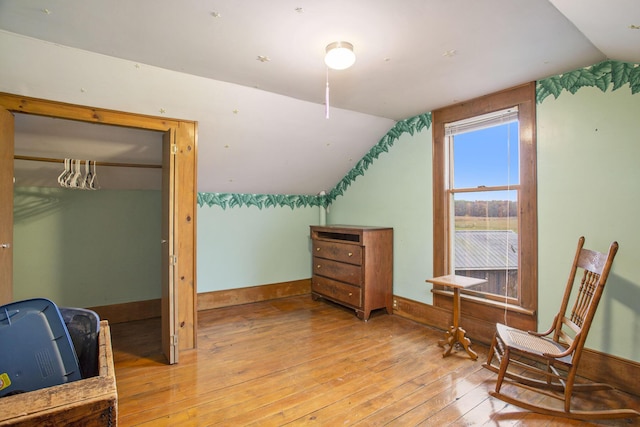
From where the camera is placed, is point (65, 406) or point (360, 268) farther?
point (360, 268)

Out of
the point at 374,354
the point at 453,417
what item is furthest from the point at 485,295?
the point at 453,417

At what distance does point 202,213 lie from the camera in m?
3.87

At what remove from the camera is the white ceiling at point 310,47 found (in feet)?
5.30

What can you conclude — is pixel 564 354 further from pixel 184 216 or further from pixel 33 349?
pixel 184 216

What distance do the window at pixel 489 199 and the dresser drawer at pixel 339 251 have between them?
84cm

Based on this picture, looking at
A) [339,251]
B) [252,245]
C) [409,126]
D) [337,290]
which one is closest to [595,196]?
[409,126]

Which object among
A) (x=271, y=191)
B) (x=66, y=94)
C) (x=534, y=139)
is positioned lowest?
(x=271, y=191)

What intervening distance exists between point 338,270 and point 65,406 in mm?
3272

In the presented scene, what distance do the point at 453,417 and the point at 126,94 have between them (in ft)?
10.2

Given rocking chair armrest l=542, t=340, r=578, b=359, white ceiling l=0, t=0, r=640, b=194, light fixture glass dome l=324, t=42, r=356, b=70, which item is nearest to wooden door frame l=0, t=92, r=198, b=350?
white ceiling l=0, t=0, r=640, b=194

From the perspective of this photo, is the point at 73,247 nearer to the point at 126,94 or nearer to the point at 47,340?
the point at 126,94

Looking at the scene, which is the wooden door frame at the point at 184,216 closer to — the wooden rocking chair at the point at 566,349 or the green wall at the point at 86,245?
the green wall at the point at 86,245

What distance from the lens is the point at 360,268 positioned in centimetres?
353

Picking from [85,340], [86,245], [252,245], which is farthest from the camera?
[252,245]
